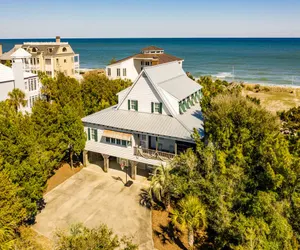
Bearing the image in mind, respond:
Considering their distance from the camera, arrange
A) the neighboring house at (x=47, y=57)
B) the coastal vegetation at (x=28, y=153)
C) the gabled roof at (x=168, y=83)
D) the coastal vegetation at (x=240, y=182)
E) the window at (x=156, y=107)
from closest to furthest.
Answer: the coastal vegetation at (x=240, y=182)
the coastal vegetation at (x=28, y=153)
the gabled roof at (x=168, y=83)
the window at (x=156, y=107)
the neighboring house at (x=47, y=57)

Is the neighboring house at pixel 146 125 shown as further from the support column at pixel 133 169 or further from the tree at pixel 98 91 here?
the tree at pixel 98 91

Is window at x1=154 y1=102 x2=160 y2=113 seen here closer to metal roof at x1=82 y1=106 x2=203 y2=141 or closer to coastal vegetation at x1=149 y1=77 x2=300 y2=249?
metal roof at x1=82 y1=106 x2=203 y2=141

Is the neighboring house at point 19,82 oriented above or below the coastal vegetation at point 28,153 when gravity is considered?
above

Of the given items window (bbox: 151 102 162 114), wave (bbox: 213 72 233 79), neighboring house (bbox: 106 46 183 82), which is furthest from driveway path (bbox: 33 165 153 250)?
wave (bbox: 213 72 233 79)

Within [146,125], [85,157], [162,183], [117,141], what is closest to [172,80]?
[146,125]

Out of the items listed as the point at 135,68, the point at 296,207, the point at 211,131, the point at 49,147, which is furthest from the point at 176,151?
the point at 135,68

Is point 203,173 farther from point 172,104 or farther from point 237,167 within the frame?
point 172,104

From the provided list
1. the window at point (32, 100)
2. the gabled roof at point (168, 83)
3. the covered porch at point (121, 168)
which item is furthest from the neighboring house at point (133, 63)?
the covered porch at point (121, 168)
